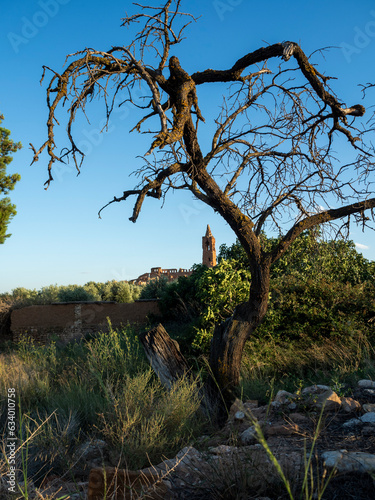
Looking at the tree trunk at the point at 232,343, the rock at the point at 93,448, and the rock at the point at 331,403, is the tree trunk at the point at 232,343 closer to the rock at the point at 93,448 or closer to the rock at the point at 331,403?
the rock at the point at 331,403

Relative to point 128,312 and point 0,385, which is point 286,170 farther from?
point 128,312

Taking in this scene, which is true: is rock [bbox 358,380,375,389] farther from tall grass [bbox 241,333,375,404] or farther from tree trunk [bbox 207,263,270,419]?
tree trunk [bbox 207,263,270,419]

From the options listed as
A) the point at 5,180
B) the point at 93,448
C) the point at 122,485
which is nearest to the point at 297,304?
the point at 93,448

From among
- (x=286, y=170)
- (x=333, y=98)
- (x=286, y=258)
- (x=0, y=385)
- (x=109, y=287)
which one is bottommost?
(x=0, y=385)

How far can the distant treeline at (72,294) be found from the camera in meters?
15.9

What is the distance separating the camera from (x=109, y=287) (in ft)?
62.4

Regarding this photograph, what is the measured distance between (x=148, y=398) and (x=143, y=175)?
3.32 metres

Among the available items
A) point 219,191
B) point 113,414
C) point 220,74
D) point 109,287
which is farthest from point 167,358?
point 109,287

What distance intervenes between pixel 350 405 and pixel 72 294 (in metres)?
12.7

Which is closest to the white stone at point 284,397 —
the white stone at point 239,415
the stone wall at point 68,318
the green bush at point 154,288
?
the white stone at point 239,415

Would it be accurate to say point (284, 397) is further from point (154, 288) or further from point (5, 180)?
point (5, 180)

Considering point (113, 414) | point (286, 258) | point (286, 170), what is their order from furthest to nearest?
point (286, 258)
point (286, 170)
point (113, 414)

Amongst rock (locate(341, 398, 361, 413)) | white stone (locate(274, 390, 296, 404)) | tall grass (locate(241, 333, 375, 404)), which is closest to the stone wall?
tall grass (locate(241, 333, 375, 404))

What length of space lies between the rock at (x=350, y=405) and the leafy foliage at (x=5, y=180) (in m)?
16.3
